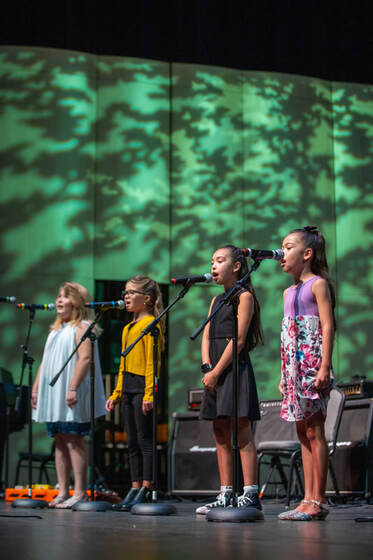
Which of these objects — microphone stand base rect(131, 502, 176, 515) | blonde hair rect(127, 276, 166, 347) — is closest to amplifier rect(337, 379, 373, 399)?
blonde hair rect(127, 276, 166, 347)

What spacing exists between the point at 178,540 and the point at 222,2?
21.9 ft

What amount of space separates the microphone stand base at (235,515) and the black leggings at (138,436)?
3.36 ft

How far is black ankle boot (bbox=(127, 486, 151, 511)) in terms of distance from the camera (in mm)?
4156

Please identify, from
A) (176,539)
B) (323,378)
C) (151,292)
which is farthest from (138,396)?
(176,539)

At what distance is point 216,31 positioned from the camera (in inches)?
316

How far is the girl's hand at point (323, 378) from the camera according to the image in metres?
3.25

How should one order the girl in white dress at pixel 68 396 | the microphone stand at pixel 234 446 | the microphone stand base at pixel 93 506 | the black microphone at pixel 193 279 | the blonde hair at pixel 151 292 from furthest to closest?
the girl in white dress at pixel 68 396 < the blonde hair at pixel 151 292 < the microphone stand base at pixel 93 506 < the black microphone at pixel 193 279 < the microphone stand at pixel 234 446

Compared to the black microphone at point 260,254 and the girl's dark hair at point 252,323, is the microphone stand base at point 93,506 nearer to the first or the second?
the girl's dark hair at point 252,323

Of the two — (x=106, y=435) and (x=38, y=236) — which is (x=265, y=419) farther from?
(x=38, y=236)

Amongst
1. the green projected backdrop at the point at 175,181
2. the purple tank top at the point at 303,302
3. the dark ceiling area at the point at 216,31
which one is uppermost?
the dark ceiling area at the point at 216,31

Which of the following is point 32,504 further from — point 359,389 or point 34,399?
point 359,389

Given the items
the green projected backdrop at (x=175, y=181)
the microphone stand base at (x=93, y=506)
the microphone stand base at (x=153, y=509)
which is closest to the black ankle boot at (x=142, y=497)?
the microphone stand base at (x=93, y=506)

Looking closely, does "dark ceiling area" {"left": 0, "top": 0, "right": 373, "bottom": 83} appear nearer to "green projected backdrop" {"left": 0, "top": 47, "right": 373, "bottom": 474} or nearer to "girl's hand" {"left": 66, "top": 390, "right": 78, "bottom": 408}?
"green projected backdrop" {"left": 0, "top": 47, "right": 373, "bottom": 474}

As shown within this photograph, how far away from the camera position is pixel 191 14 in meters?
7.98
